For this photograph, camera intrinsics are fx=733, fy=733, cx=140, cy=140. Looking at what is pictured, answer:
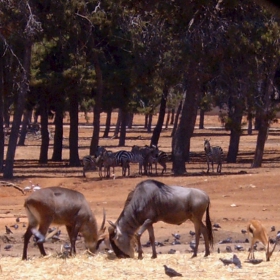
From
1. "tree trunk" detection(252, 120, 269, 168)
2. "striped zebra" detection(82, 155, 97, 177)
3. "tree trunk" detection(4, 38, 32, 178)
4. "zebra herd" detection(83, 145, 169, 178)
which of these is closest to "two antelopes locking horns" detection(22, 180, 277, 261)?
"tree trunk" detection(4, 38, 32, 178)

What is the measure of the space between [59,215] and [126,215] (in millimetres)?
1078

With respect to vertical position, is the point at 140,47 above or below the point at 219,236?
above

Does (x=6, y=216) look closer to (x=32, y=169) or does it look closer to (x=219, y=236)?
(x=219, y=236)

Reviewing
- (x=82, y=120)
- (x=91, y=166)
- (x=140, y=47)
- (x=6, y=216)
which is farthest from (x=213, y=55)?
(x=82, y=120)

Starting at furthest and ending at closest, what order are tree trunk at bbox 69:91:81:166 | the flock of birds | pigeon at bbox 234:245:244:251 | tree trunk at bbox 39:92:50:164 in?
tree trunk at bbox 69:91:81:166
tree trunk at bbox 39:92:50:164
pigeon at bbox 234:245:244:251
the flock of birds

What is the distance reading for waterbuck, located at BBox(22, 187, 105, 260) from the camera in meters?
11.5

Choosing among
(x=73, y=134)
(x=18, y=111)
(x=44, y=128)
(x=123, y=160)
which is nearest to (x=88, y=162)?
(x=123, y=160)

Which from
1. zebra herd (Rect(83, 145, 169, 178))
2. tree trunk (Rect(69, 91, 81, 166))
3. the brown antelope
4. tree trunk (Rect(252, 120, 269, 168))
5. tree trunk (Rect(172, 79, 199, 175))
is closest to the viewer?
the brown antelope

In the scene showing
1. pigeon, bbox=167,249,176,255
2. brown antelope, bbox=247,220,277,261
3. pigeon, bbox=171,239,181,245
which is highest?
brown antelope, bbox=247,220,277,261

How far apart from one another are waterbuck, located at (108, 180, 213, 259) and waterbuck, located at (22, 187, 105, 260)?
1.85ft

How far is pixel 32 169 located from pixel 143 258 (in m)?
22.8

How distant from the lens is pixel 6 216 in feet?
61.2

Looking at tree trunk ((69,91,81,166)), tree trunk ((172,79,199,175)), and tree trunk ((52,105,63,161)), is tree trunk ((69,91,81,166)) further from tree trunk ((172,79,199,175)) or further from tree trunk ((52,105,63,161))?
tree trunk ((172,79,199,175))

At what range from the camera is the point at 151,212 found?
11602mm
